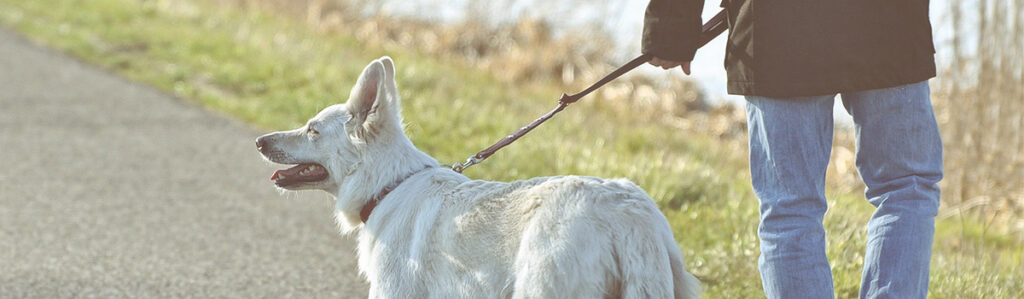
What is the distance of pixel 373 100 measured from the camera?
4031 millimetres

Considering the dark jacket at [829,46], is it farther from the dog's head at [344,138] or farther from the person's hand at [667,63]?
the dog's head at [344,138]

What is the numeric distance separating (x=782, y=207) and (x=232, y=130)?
251 inches

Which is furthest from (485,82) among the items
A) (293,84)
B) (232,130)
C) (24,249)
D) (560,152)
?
(24,249)

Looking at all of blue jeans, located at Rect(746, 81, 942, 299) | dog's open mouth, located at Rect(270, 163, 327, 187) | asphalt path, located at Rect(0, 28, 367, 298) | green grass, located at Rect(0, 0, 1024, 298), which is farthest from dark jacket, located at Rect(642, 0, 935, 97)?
asphalt path, located at Rect(0, 28, 367, 298)

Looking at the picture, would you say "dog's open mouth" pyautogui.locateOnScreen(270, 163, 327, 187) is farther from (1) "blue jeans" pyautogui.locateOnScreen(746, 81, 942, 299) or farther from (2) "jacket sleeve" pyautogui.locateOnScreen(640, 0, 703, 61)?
(1) "blue jeans" pyautogui.locateOnScreen(746, 81, 942, 299)

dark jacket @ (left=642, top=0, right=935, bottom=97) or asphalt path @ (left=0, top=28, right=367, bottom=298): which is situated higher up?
dark jacket @ (left=642, top=0, right=935, bottom=97)

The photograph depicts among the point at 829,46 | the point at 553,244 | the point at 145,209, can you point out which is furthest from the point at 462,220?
the point at 145,209

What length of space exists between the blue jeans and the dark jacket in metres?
0.07

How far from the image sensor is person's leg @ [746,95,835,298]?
3.43m

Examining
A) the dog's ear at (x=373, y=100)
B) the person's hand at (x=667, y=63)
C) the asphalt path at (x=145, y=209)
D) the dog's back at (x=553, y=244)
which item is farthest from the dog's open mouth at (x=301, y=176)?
the person's hand at (x=667, y=63)

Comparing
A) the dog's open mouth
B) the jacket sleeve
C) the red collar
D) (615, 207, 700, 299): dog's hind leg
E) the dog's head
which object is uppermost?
the jacket sleeve

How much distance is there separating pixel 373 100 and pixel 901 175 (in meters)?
1.78

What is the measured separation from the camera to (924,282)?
3549 millimetres

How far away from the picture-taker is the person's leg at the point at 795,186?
3430 millimetres
